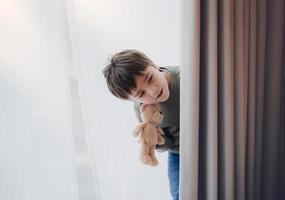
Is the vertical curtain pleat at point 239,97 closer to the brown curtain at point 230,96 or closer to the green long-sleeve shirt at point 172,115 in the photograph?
the brown curtain at point 230,96

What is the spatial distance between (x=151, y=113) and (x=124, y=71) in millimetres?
185

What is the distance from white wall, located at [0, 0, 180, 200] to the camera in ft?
3.96

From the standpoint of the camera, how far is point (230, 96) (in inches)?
35.1

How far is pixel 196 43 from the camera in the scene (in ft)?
2.84

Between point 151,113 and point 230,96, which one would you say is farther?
point 151,113

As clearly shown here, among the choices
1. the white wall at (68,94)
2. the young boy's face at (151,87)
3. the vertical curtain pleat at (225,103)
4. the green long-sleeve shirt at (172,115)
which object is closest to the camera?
the vertical curtain pleat at (225,103)

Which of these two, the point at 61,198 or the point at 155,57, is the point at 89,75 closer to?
the point at 155,57

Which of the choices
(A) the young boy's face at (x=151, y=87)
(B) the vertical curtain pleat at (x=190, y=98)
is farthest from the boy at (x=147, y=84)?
(B) the vertical curtain pleat at (x=190, y=98)

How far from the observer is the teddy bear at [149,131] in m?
1.05

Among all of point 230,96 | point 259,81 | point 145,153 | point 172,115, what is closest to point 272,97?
point 259,81

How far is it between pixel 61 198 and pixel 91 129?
1.07 feet

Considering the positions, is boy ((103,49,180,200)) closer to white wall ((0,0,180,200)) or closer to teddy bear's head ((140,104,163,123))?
teddy bear's head ((140,104,163,123))

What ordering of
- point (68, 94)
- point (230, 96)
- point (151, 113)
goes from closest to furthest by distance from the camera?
point (230, 96) < point (151, 113) < point (68, 94)

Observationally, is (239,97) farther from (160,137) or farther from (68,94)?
(68,94)
